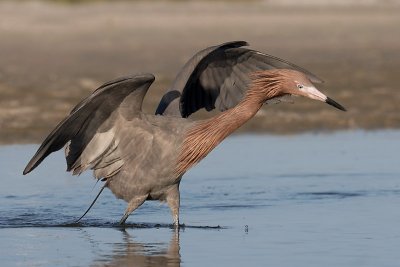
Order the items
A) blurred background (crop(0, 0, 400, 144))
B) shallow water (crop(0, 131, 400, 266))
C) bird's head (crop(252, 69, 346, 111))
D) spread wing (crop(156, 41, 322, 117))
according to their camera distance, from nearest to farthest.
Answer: shallow water (crop(0, 131, 400, 266)), bird's head (crop(252, 69, 346, 111)), spread wing (crop(156, 41, 322, 117)), blurred background (crop(0, 0, 400, 144))

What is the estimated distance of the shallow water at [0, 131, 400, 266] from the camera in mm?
8445

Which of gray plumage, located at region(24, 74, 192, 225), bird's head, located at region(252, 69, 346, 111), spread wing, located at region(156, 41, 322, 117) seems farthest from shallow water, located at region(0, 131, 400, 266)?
bird's head, located at region(252, 69, 346, 111)

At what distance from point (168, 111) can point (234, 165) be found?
96.3 inches

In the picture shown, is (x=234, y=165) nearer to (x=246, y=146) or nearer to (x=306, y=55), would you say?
(x=246, y=146)

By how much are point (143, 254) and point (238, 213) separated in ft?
6.26

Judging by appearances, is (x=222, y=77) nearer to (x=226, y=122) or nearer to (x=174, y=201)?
(x=226, y=122)

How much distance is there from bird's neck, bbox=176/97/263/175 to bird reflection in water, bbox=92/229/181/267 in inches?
26.2

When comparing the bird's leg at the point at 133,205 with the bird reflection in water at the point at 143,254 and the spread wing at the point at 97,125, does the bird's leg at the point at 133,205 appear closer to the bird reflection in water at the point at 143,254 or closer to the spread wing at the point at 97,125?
the spread wing at the point at 97,125

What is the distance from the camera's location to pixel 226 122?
9781 mm

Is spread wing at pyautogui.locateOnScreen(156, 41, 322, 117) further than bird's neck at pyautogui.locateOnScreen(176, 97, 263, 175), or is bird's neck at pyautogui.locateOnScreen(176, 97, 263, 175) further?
spread wing at pyautogui.locateOnScreen(156, 41, 322, 117)

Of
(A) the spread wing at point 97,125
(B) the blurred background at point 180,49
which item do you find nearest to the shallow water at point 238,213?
(A) the spread wing at point 97,125

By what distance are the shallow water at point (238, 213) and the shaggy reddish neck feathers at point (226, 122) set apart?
1.86 feet

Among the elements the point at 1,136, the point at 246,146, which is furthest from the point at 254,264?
the point at 1,136

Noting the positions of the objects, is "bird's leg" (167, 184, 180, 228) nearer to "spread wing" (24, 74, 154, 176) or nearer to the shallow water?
the shallow water
